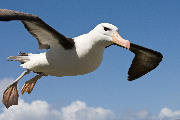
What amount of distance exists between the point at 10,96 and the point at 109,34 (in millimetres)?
3992

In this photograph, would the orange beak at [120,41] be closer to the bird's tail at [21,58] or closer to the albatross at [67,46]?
the albatross at [67,46]

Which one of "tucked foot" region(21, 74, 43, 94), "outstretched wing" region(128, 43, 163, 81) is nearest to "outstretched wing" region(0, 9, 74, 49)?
"tucked foot" region(21, 74, 43, 94)

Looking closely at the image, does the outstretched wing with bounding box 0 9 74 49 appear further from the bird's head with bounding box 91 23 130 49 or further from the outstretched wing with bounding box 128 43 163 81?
the outstretched wing with bounding box 128 43 163 81

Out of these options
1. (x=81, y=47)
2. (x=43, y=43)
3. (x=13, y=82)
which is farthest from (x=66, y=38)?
(x=13, y=82)

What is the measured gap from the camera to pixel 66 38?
818 centimetres

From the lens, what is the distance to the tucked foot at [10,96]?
1062 cm

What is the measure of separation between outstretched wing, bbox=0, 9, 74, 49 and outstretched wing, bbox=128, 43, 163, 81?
2527mm

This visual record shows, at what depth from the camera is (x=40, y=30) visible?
847 centimetres

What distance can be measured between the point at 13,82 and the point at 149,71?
12.4 feet

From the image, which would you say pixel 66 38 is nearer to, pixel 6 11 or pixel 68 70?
pixel 68 70

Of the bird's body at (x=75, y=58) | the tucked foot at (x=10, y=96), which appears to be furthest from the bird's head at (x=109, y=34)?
the tucked foot at (x=10, y=96)

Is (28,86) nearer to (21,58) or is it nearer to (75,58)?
(21,58)

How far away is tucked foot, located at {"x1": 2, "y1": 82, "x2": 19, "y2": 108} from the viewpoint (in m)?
10.6

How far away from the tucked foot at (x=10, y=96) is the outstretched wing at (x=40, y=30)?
2087mm
